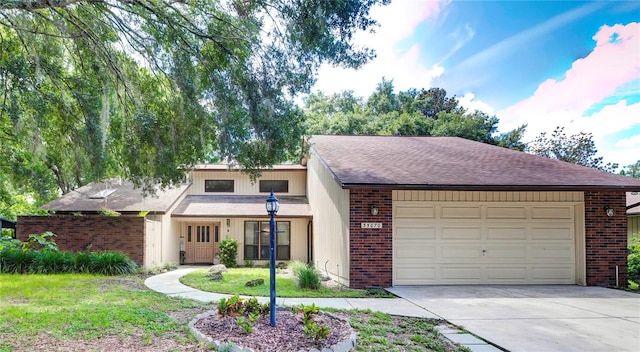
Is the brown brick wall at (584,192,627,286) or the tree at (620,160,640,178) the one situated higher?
the tree at (620,160,640,178)

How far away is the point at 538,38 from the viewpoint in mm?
10602

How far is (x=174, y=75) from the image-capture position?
8141 mm

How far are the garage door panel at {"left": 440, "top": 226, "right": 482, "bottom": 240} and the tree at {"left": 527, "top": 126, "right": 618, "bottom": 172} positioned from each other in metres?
21.8

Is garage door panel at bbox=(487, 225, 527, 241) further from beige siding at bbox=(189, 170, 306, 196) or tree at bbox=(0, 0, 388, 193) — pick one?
beige siding at bbox=(189, 170, 306, 196)

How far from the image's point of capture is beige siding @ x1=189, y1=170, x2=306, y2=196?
17.5m

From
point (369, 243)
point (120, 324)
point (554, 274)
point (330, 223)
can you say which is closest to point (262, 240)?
point (330, 223)

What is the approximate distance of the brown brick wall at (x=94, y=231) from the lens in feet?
40.8

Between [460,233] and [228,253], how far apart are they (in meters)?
8.96

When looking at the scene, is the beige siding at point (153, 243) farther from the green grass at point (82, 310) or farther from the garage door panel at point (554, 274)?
the garage door panel at point (554, 274)

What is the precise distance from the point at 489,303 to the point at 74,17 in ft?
32.2

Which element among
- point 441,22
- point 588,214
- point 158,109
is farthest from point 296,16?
point 588,214

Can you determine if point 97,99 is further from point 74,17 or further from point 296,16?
point 296,16

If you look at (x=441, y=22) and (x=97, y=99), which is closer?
(x=97, y=99)

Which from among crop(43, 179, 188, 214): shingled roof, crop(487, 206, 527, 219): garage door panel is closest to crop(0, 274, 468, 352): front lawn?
crop(487, 206, 527, 219): garage door panel
